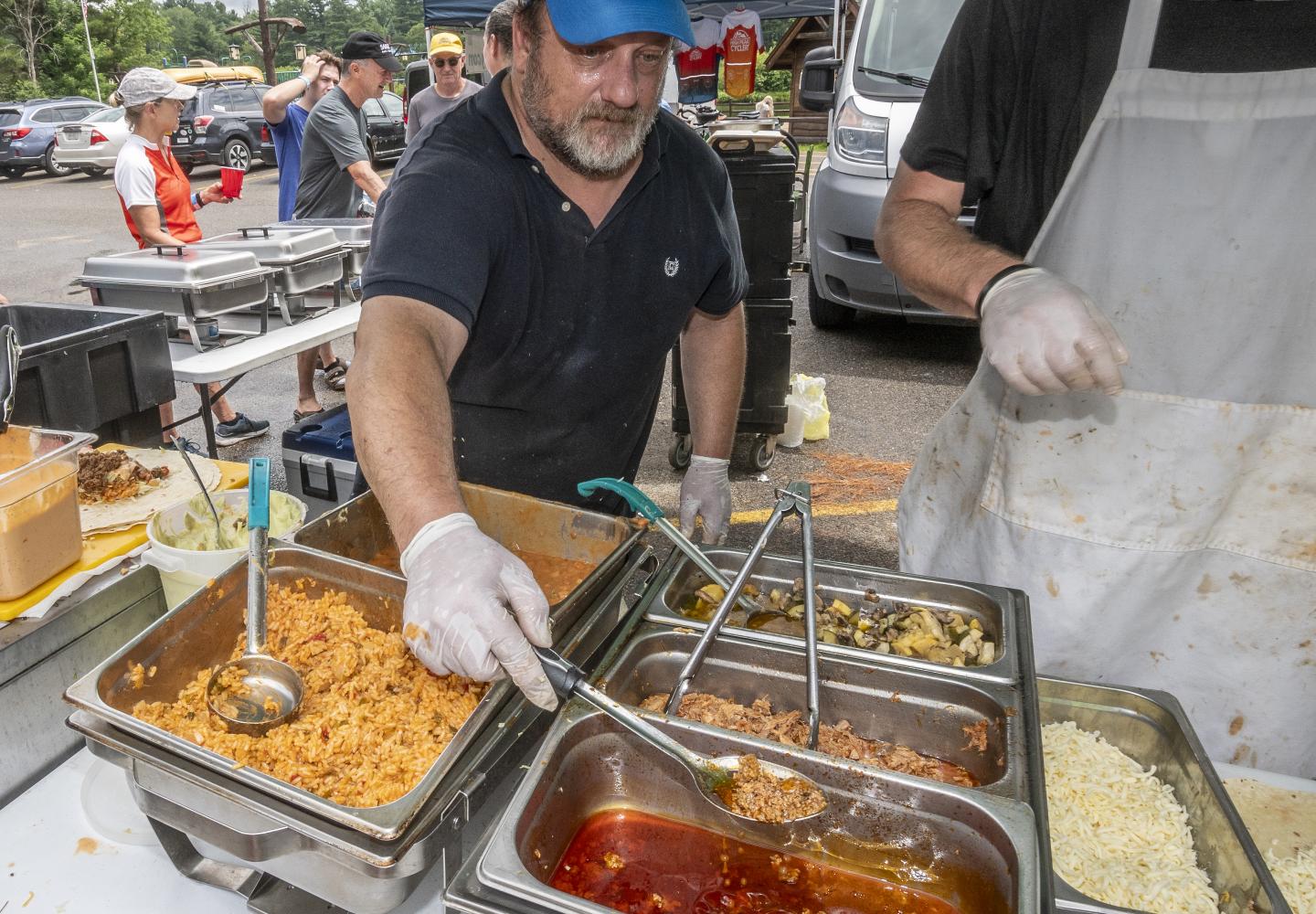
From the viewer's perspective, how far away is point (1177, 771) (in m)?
1.47

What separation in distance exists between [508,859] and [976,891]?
24.2 inches

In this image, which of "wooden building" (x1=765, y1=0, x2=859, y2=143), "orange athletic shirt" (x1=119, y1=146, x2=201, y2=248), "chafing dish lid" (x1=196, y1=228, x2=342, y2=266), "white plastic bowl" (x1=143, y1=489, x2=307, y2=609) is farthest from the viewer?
"wooden building" (x1=765, y1=0, x2=859, y2=143)

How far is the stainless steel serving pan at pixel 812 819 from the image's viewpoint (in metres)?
1.09

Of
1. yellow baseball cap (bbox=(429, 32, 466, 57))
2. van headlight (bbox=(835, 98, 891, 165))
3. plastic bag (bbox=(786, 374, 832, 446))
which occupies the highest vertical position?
yellow baseball cap (bbox=(429, 32, 466, 57))

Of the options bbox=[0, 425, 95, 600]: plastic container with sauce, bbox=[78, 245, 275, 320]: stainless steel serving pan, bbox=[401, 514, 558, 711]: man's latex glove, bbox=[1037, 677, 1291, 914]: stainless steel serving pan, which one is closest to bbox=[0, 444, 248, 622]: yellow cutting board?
bbox=[0, 425, 95, 600]: plastic container with sauce

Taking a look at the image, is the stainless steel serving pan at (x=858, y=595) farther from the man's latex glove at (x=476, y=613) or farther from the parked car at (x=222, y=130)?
the parked car at (x=222, y=130)

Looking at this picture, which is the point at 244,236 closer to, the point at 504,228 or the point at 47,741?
the point at 504,228

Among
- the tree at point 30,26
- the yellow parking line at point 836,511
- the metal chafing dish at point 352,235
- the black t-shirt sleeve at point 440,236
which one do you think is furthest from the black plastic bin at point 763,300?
the tree at point 30,26

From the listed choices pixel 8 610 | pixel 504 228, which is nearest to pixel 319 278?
pixel 504 228

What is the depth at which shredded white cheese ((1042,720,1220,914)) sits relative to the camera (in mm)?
1303

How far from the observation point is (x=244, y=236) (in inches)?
149

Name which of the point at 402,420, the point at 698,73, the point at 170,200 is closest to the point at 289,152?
the point at 170,200

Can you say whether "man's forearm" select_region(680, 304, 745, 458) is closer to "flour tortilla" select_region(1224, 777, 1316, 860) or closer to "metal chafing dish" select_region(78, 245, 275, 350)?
"flour tortilla" select_region(1224, 777, 1316, 860)

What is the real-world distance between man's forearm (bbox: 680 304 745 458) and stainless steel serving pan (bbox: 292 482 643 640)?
79 cm
